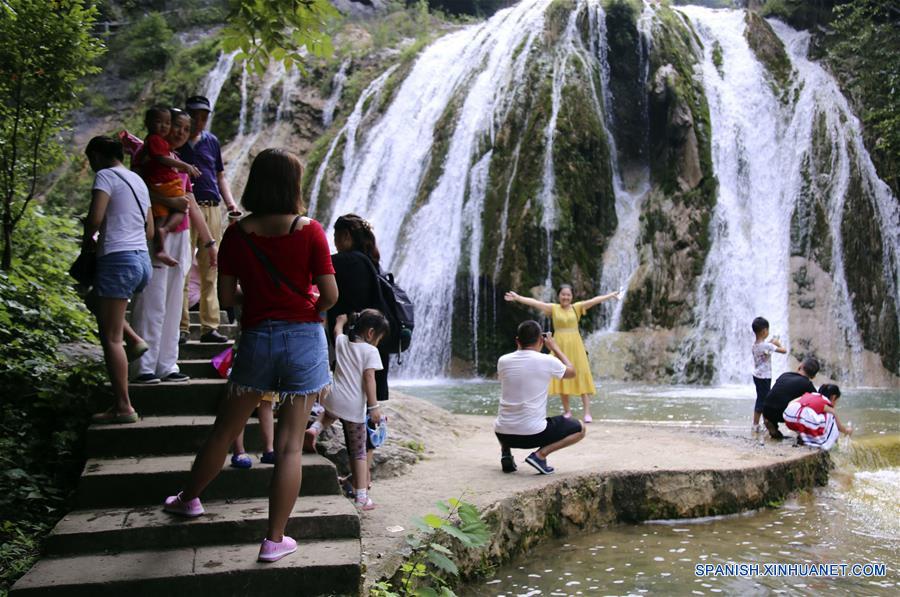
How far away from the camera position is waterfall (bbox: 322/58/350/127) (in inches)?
964

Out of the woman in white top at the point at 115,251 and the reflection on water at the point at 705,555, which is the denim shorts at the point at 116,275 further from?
the reflection on water at the point at 705,555

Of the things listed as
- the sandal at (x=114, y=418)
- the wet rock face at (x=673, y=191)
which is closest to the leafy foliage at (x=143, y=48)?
the wet rock face at (x=673, y=191)

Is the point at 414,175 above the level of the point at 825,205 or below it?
above

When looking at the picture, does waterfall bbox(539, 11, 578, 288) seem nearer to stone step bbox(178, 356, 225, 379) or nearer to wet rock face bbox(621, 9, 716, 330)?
wet rock face bbox(621, 9, 716, 330)

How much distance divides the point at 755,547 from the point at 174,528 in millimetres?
3676

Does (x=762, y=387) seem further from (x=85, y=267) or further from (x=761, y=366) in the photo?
(x=85, y=267)

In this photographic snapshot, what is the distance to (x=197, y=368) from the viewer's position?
5645 mm

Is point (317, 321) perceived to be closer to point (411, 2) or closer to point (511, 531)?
point (511, 531)

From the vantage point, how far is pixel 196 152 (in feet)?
20.4

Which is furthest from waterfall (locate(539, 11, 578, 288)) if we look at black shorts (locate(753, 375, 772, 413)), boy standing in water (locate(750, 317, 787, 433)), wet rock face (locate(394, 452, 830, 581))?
wet rock face (locate(394, 452, 830, 581))

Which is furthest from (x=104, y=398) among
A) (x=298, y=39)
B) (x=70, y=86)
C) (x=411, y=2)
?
(x=411, y=2)

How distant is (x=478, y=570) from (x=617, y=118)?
17010 millimetres

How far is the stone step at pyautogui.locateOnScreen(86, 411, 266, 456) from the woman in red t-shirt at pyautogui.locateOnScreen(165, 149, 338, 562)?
1038 millimetres

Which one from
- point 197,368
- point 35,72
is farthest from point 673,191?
point 197,368
